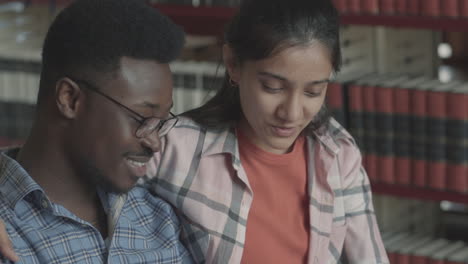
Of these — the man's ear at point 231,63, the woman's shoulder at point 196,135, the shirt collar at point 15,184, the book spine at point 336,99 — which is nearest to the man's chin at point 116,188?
the shirt collar at point 15,184

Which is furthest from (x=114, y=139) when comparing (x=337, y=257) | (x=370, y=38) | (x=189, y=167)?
(x=370, y=38)

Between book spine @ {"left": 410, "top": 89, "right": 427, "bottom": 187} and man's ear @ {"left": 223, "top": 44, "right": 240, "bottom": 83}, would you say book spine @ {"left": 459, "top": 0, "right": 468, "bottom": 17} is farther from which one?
man's ear @ {"left": 223, "top": 44, "right": 240, "bottom": 83}

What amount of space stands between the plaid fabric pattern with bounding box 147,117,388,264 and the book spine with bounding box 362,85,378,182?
791 millimetres

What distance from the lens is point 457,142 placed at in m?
2.42

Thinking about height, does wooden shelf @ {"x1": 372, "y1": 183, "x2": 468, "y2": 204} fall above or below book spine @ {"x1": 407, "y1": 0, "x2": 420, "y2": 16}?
below

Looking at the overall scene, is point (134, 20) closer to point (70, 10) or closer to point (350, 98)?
point (70, 10)

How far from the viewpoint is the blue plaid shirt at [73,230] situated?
1.35 metres

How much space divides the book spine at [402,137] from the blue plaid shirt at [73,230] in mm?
1134

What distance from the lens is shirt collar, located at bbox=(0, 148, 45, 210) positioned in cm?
136

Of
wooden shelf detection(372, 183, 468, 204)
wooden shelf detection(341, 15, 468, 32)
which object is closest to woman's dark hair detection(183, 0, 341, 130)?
wooden shelf detection(341, 15, 468, 32)

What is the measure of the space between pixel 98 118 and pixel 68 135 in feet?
0.19

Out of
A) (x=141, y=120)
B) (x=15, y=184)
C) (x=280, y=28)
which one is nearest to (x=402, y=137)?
(x=280, y=28)

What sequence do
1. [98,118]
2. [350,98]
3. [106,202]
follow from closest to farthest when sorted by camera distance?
1. [98,118]
2. [106,202]
3. [350,98]

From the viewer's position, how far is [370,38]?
2.72 metres
